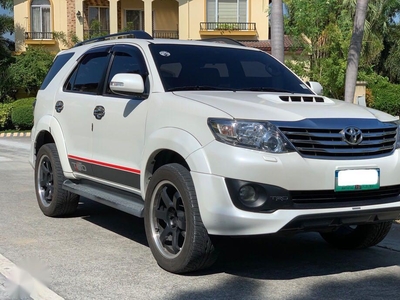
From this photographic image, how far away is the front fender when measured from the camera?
4.83 metres

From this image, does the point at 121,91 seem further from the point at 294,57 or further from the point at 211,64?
the point at 294,57

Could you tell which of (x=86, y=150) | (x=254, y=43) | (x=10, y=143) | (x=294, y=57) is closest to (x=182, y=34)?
(x=254, y=43)

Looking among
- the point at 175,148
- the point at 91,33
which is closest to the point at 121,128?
the point at 175,148

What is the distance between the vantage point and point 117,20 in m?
32.2

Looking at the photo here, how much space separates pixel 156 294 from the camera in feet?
15.5

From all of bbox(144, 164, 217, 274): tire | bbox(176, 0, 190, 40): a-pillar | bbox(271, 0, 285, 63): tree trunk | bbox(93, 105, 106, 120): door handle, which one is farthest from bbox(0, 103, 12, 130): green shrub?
bbox(144, 164, 217, 274): tire

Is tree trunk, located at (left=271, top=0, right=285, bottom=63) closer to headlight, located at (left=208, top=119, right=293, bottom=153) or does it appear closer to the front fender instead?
the front fender

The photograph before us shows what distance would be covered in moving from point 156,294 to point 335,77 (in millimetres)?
16218

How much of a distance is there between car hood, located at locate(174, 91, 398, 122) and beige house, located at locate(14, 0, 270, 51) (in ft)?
83.4

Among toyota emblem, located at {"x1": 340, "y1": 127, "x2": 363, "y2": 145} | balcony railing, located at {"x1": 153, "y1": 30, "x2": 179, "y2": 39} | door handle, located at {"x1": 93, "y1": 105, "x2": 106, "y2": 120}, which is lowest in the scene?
toyota emblem, located at {"x1": 340, "y1": 127, "x2": 363, "y2": 145}

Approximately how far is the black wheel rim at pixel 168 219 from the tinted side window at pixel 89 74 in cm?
181

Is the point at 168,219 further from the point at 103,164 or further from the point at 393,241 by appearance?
the point at 393,241

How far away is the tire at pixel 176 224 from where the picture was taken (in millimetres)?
4875

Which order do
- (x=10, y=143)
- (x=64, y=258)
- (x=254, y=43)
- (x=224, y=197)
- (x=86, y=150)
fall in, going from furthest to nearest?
1. (x=254, y=43)
2. (x=10, y=143)
3. (x=86, y=150)
4. (x=64, y=258)
5. (x=224, y=197)
